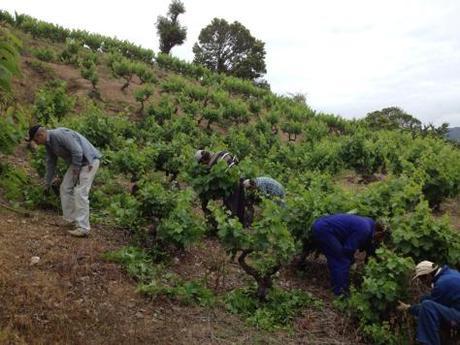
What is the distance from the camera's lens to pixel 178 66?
87.7ft

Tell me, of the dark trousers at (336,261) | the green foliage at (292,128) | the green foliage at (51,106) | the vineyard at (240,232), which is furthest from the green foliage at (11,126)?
the green foliage at (292,128)

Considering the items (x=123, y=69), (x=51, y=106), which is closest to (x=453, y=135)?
(x=123, y=69)

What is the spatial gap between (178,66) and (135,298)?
875 inches

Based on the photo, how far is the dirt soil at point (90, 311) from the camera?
4816 mm

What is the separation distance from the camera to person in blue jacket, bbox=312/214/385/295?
6316 millimetres

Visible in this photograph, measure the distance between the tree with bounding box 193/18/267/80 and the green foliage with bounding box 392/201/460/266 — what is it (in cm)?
3592

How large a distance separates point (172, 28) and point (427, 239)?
106ft

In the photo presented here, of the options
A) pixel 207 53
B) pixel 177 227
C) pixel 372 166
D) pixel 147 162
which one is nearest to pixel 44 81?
pixel 147 162

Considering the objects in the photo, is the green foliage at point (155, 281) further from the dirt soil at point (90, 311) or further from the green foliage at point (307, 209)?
the green foliage at point (307, 209)

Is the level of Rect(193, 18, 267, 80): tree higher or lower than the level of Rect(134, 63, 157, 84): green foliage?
higher

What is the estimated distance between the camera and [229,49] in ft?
140

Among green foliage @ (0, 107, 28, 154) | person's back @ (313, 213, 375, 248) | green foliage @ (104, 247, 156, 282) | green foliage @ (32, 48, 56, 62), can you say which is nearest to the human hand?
person's back @ (313, 213, 375, 248)

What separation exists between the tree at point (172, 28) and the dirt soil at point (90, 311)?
30962 millimetres

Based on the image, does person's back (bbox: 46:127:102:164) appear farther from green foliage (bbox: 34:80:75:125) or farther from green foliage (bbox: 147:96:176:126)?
green foliage (bbox: 147:96:176:126)
